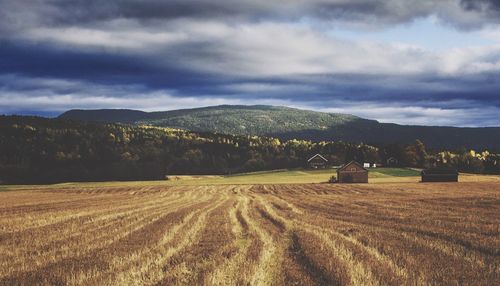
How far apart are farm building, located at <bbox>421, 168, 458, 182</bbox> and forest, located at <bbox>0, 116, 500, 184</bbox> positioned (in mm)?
46994

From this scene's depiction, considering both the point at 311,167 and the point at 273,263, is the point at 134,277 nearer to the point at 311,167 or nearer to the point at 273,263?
the point at 273,263

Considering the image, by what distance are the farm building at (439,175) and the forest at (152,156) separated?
154 feet

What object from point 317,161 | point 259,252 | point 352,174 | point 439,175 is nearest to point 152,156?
point 317,161

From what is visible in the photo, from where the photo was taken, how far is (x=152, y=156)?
557ft

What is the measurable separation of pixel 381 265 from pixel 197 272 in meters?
5.04

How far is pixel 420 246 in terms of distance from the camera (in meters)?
17.7

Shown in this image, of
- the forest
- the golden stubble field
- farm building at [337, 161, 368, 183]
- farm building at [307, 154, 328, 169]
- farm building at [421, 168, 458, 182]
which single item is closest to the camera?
the golden stubble field

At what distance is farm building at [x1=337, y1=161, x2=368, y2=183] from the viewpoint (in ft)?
377

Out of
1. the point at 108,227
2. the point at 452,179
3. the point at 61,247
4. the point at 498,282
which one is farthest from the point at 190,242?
the point at 452,179

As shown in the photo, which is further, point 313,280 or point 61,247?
point 61,247

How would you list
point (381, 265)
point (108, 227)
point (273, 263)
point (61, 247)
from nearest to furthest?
point (381, 265), point (273, 263), point (61, 247), point (108, 227)

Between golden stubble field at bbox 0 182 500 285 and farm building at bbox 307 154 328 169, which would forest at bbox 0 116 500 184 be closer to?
farm building at bbox 307 154 328 169

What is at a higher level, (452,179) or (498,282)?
(498,282)

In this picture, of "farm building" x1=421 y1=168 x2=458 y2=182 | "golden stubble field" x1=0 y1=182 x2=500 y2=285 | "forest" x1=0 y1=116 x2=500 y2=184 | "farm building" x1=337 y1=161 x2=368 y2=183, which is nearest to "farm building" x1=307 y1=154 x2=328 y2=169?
"forest" x1=0 y1=116 x2=500 y2=184
